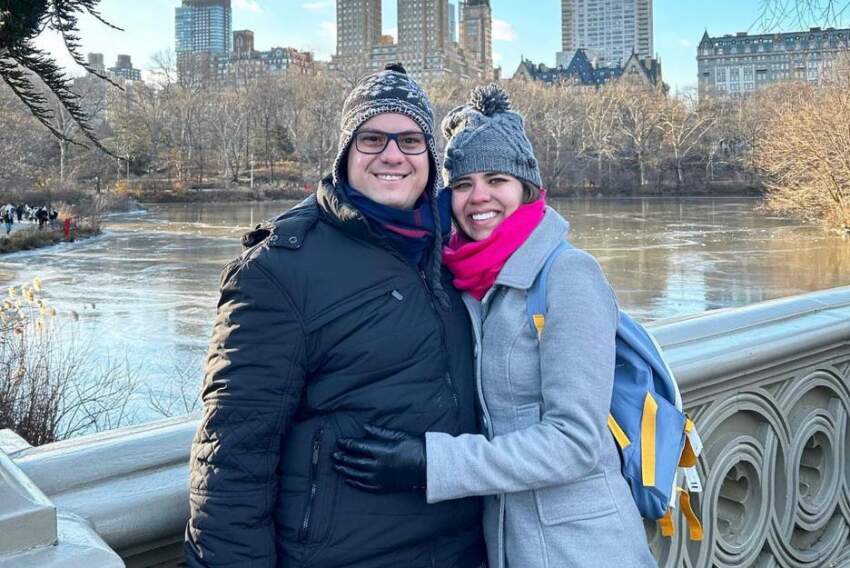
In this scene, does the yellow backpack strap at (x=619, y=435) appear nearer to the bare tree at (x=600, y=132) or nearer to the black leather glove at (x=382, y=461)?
the black leather glove at (x=382, y=461)

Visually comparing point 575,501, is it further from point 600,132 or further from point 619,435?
point 600,132

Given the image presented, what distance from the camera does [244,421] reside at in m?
1.43

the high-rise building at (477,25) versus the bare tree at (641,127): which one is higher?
the high-rise building at (477,25)

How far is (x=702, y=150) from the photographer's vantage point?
69.1 m

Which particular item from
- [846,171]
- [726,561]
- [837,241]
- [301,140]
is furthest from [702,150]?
[726,561]

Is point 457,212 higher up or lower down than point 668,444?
higher up

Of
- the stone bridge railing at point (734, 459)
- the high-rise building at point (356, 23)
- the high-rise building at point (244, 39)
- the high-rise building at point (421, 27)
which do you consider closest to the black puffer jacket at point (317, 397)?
the stone bridge railing at point (734, 459)

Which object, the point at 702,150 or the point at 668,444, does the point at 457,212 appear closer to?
the point at 668,444

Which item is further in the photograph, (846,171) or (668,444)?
(846,171)

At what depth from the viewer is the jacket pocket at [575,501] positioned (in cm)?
158

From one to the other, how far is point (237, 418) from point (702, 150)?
72246 mm

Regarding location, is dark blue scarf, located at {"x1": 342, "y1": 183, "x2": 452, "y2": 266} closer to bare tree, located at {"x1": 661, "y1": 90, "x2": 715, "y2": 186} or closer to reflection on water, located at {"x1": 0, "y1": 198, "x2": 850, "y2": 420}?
reflection on water, located at {"x1": 0, "y1": 198, "x2": 850, "y2": 420}

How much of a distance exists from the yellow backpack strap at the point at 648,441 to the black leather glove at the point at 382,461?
1.41ft

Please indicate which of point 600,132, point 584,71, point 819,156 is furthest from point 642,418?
point 584,71
